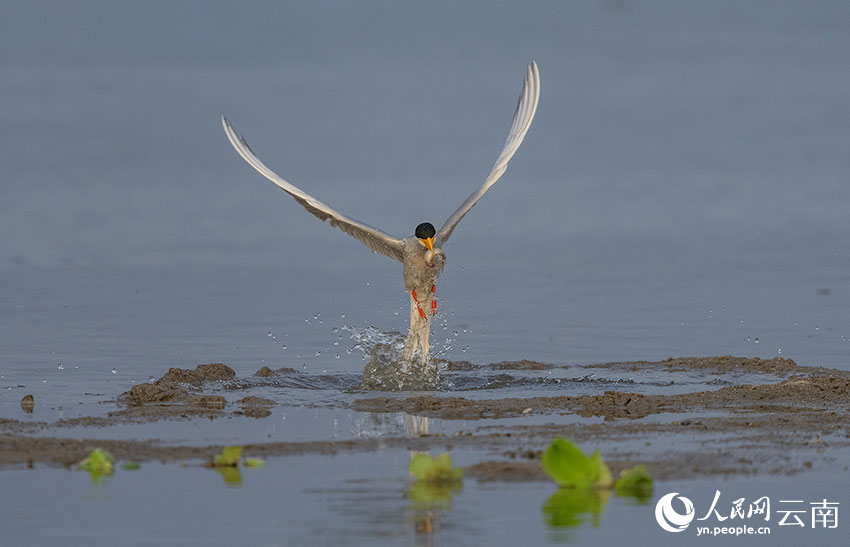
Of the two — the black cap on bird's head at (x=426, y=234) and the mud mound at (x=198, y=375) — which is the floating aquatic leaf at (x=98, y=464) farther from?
the black cap on bird's head at (x=426, y=234)

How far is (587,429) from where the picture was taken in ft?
40.0

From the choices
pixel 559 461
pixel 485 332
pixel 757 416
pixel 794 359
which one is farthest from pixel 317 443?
pixel 485 332

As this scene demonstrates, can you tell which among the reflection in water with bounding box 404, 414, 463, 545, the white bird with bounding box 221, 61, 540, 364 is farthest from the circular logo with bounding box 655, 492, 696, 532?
the white bird with bounding box 221, 61, 540, 364

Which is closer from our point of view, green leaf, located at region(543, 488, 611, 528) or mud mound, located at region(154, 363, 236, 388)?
green leaf, located at region(543, 488, 611, 528)

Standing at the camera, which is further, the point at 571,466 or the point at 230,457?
the point at 230,457

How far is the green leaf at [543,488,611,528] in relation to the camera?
29.1 feet

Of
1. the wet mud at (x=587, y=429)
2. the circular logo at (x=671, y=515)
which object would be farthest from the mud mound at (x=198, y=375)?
the circular logo at (x=671, y=515)

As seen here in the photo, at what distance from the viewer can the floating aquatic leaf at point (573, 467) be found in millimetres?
9484

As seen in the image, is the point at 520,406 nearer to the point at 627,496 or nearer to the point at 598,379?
the point at 598,379

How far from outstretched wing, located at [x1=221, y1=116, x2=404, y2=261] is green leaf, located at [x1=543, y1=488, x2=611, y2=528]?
27.7 ft

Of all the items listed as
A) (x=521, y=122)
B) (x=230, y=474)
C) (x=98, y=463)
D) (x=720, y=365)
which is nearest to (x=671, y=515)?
(x=230, y=474)

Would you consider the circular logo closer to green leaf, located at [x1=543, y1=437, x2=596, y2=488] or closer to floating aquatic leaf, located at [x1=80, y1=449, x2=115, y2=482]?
green leaf, located at [x1=543, y1=437, x2=596, y2=488]

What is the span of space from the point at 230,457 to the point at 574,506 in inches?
95.0

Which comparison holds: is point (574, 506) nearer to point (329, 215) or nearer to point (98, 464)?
point (98, 464)
